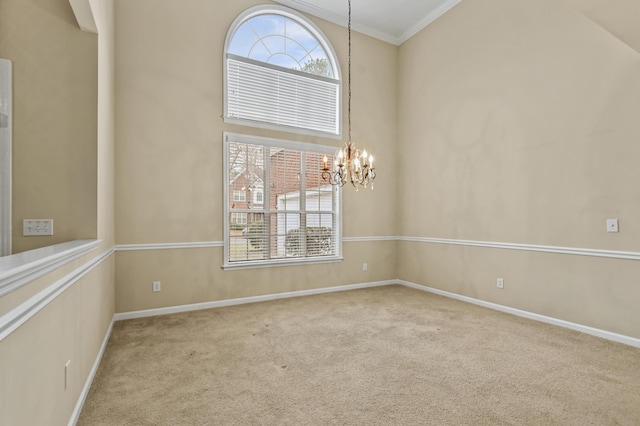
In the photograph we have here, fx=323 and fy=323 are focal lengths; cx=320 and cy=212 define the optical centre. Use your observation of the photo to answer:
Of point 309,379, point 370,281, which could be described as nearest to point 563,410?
point 309,379

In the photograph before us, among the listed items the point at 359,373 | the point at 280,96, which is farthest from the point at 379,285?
the point at 280,96

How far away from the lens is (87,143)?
231 centimetres

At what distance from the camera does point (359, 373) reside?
2.36 m

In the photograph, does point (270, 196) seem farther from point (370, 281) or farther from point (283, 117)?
point (370, 281)

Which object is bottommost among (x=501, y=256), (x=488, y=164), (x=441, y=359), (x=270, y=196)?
(x=441, y=359)

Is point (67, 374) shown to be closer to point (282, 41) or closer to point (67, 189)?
point (67, 189)

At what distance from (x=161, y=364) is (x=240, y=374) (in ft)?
2.21

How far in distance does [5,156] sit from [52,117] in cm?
37

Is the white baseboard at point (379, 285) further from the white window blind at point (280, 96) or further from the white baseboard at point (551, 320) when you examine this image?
the white window blind at point (280, 96)

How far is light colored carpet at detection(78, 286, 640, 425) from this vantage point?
187cm

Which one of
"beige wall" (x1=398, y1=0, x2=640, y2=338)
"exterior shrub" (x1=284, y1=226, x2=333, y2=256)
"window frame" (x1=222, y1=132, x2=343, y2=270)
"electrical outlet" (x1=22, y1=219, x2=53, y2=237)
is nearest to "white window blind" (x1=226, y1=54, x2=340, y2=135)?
"window frame" (x1=222, y1=132, x2=343, y2=270)

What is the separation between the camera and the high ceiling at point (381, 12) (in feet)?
15.0

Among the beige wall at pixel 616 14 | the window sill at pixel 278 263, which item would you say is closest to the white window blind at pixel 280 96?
the window sill at pixel 278 263

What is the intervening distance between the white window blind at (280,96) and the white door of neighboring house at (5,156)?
2.30m
